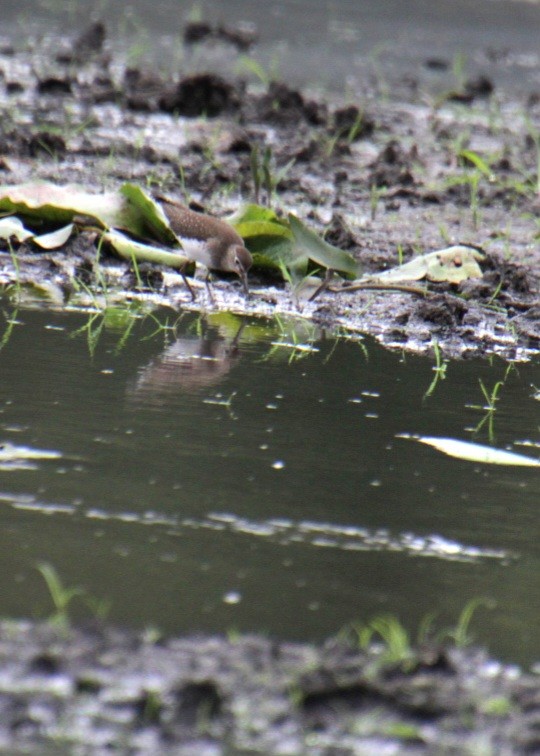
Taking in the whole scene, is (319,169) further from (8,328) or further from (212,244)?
(8,328)

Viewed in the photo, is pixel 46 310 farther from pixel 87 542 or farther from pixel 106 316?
pixel 87 542

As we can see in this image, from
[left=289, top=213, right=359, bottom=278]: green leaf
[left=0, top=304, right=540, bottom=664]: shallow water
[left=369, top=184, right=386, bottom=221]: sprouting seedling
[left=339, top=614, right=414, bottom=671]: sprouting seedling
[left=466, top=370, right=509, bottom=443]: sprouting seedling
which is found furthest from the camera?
[left=369, top=184, right=386, bottom=221]: sprouting seedling

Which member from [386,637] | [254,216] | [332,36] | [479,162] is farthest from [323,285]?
[332,36]

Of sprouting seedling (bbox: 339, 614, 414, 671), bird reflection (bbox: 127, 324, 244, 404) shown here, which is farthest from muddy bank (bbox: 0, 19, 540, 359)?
sprouting seedling (bbox: 339, 614, 414, 671)

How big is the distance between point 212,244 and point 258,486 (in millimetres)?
2200

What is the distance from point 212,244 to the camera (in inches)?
202

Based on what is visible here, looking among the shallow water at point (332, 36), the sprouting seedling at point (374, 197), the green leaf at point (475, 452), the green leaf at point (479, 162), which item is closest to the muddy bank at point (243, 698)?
the green leaf at point (475, 452)

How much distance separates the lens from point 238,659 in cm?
217

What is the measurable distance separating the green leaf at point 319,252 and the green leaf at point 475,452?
6.48ft

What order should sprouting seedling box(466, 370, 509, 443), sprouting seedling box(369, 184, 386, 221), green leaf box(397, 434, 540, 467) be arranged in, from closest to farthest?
1. green leaf box(397, 434, 540, 467)
2. sprouting seedling box(466, 370, 509, 443)
3. sprouting seedling box(369, 184, 386, 221)

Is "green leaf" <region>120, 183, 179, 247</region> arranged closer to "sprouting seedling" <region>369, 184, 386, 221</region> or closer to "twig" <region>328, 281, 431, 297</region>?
"twig" <region>328, 281, 431, 297</region>

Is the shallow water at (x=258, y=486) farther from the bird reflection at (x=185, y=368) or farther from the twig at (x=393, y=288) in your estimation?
the twig at (x=393, y=288)

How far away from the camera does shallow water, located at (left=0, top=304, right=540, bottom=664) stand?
2498mm

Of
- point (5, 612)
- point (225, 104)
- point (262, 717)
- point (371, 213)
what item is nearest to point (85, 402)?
point (5, 612)
